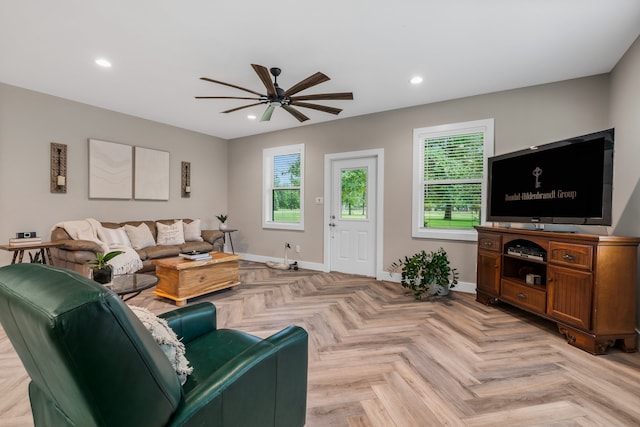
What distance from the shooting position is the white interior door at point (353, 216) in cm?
476

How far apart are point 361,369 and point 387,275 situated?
259 centimetres

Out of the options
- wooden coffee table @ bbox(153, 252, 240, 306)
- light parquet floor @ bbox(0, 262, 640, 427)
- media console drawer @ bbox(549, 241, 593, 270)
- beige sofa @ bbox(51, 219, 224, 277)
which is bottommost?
light parquet floor @ bbox(0, 262, 640, 427)

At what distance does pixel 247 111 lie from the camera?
15.0 feet

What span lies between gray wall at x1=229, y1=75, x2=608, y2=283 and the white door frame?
0.08 m

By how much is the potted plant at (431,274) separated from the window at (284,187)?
89.4 inches

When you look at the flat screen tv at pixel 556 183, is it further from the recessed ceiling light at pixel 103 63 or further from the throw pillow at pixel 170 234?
the throw pillow at pixel 170 234

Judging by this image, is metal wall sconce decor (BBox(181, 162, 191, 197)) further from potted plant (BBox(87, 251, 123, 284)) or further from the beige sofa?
potted plant (BBox(87, 251, 123, 284))

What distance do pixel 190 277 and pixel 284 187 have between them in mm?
2766

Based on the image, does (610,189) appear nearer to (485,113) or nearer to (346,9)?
(485,113)

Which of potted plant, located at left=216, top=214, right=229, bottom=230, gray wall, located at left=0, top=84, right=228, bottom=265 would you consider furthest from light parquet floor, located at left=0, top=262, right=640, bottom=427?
potted plant, located at left=216, top=214, right=229, bottom=230

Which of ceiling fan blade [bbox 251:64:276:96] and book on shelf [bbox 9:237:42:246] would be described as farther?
book on shelf [bbox 9:237:42:246]

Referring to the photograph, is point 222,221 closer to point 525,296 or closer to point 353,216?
point 353,216

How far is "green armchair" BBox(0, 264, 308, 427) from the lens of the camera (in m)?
0.69

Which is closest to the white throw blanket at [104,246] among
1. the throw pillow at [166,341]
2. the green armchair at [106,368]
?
the green armchair at [106,368]
